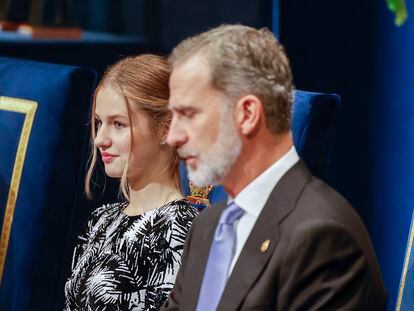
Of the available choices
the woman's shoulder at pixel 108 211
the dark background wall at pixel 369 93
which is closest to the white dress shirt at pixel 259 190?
the woman's shoulder at pixel 108 211

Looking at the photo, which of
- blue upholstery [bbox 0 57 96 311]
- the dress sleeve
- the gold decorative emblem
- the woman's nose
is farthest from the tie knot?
blue upholstery [bbox 0 57 96 311]

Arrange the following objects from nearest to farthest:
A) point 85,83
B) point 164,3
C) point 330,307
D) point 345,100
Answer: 1. point 330,307
2. point 85,83
3. point 345,100
4. point 164,3

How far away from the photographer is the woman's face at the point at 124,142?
2.13 metres

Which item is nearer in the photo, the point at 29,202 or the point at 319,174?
the point at 319,174

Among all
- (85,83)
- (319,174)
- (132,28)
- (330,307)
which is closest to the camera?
(330,307)

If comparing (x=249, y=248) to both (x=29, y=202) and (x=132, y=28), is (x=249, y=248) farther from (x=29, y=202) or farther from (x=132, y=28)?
(x=132, y=28)

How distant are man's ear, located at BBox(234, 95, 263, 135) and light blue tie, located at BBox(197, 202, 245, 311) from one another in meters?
0.12

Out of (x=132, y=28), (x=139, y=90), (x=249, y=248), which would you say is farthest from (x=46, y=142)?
(x=132, y=28)

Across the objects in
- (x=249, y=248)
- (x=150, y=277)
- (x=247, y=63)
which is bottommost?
(x=150, y=277)

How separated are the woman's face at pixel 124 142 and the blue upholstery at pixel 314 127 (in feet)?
0.94

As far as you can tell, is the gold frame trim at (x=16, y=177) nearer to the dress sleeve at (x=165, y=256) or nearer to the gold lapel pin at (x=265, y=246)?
the dress sleeve at (x=165, y=256)

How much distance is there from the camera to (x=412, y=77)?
2.71m

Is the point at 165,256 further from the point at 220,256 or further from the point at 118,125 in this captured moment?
the point at 220,256

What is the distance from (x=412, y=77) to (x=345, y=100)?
1.35ft
